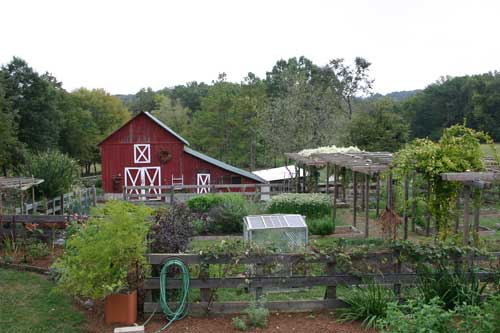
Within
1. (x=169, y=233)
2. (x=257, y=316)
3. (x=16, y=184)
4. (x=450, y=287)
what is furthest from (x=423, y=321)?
(x=16, y=184)

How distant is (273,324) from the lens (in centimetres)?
601

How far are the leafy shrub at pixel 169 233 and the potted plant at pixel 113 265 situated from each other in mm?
519

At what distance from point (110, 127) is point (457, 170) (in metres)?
44.7

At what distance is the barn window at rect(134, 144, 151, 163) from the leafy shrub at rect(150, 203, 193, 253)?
20.5 m

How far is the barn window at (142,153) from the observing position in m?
27.7

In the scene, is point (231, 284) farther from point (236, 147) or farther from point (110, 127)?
point (110, 127)

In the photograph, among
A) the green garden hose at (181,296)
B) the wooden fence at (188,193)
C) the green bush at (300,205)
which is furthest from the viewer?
the wooden fence at (188,193)

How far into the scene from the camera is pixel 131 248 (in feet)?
19.8

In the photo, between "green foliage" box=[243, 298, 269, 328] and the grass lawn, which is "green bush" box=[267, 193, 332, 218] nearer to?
the grass lawn

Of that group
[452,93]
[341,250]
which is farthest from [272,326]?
[452,93]

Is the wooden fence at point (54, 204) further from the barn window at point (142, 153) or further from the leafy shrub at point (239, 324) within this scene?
the barn window at point (142, 153)

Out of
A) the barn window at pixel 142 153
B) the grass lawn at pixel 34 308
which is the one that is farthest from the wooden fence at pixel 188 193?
the grass lawn at pixel 34 308

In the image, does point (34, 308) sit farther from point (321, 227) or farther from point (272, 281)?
point (321, 227)

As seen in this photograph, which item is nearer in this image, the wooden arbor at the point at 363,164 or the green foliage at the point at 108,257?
the green foliage at the point at 108,257
